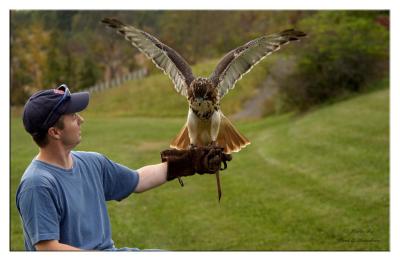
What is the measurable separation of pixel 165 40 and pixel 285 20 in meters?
4.45

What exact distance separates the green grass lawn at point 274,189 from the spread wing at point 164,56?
4.33 metres

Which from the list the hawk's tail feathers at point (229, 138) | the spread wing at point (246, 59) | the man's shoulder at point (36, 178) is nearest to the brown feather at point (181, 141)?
the hawk's tail feathers at point (229, 138)

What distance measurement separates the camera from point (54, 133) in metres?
3.02

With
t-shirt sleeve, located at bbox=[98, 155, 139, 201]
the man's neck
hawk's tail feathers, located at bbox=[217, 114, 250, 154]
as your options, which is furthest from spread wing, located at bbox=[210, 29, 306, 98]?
the man's neck

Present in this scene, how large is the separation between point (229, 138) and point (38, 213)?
1961 millimetres

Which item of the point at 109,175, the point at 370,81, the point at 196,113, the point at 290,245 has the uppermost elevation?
the point at 370,81

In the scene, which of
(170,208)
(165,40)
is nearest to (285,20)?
(165,40)

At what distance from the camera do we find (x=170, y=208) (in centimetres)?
1088

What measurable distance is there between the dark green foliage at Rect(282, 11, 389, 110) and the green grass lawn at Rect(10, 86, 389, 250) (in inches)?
39.5

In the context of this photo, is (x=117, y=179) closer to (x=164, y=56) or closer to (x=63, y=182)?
(x=63, y=182)

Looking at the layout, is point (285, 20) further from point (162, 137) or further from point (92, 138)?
point (92, 138)

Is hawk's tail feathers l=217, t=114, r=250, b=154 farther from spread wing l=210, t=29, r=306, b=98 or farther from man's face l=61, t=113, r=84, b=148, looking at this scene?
man's face l=61, t=113, r=84, b=148

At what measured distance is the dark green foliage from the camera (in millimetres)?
19484

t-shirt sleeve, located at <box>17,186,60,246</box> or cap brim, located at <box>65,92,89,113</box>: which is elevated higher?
cap brim, located at <box>65,92,89,113</box>
